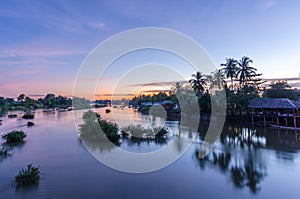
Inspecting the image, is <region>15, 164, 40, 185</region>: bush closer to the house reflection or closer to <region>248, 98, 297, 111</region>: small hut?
the house reflection

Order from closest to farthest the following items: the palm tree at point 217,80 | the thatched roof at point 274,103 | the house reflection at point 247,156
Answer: the house reflection at point 247,156, the thatched roof at point 274,103, the palm tree at point 217,80

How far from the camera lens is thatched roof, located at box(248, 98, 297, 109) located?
1836 cm

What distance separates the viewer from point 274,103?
19.6 m

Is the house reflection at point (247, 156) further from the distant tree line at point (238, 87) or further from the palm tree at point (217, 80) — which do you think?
the palm tree at point (217, 80)

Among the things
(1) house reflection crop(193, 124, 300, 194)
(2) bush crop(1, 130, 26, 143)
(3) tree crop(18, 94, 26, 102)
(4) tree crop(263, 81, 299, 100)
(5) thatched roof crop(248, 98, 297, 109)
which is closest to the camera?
(1) house reflection crop(193, 124, 300, 194)

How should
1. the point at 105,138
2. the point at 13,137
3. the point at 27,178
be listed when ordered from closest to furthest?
the point at 27,178
the point at 13,137
the point at 105,138

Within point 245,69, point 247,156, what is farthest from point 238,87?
point 247,156

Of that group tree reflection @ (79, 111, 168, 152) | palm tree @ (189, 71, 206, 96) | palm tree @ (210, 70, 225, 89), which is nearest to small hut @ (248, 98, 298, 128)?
palm tree @ (210, 70, 225, 89)

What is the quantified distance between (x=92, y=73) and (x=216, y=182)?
8355 mm

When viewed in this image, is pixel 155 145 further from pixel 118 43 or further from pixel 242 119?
pixel 242 119

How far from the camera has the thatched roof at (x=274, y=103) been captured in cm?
1836

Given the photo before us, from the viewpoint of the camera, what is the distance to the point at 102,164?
9.70 m

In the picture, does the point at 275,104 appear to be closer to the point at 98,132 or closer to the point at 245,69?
the point at 245,69

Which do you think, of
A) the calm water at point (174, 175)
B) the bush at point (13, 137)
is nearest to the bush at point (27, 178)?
the calm water at point (174, 175)
